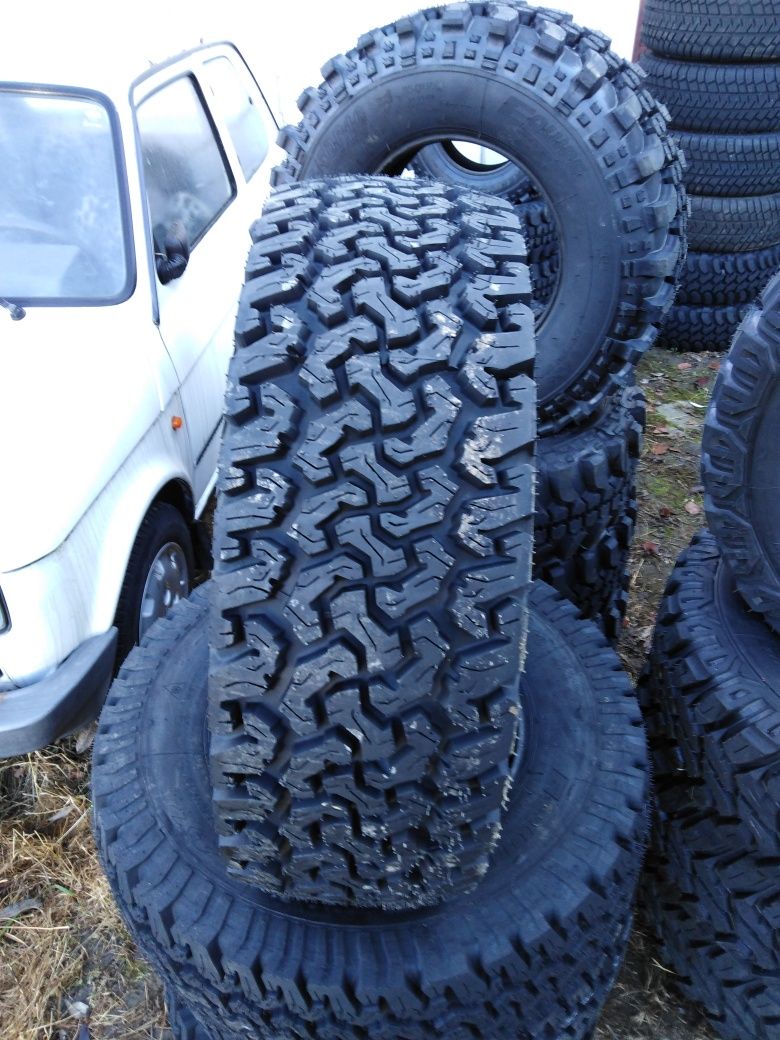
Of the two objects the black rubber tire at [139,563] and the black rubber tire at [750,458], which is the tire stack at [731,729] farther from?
the black rubber tire at [139,563]

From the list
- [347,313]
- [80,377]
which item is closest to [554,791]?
[347,313]

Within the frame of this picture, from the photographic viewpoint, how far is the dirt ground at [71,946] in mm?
1961

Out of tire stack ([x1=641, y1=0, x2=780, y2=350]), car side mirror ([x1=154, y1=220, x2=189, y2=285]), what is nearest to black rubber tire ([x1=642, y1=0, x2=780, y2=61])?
tire stack ([x1=641, y1=0, x2=780, y2=350])

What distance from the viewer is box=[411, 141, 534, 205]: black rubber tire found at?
4.39 meters

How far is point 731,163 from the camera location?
467cm

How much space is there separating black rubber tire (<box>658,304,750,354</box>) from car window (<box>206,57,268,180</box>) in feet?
9.23

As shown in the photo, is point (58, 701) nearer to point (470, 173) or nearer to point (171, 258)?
point (171, 258)

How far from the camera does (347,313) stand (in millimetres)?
1238

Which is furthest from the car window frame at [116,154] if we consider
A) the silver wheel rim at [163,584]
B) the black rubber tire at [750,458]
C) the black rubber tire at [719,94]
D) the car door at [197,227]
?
the black rubber tire at [719,94]

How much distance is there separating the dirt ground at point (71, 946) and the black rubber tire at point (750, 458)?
3.35ft

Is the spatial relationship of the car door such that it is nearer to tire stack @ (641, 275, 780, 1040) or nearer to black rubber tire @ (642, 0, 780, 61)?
tire stack @ (641, 275, 780, 1040)

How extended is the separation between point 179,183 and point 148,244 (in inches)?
23.5

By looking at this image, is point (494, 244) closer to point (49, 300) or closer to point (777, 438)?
point (777, 438)

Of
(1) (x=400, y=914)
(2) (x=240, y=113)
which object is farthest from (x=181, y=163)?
(1) (x=400, y=914)
